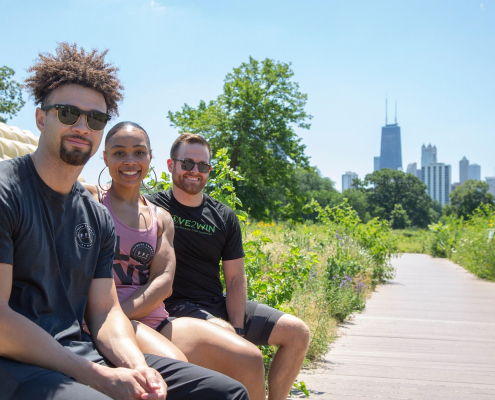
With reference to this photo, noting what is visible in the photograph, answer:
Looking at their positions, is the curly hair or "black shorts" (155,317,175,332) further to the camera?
"black shorts" (155,317,175,332)

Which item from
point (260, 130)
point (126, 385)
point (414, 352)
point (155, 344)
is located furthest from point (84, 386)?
point (260, 130)

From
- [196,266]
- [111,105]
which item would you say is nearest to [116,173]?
[111,105]

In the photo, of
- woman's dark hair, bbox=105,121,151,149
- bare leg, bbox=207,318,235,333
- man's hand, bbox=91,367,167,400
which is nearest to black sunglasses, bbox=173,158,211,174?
woman's dark hair, bbox=105,121,151,149

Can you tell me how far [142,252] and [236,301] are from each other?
791 millimetres

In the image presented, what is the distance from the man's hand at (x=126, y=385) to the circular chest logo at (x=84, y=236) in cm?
44

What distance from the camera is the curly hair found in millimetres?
1809

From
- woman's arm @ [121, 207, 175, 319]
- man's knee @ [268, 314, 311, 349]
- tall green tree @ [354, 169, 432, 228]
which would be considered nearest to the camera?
woman's arm @ [121, 207, 175, 319]

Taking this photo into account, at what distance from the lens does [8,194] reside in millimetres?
1550

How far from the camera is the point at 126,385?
1522mm

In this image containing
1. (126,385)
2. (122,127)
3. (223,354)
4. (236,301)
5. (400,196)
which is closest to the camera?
(126,385)

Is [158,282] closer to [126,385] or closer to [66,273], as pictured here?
[66,273]

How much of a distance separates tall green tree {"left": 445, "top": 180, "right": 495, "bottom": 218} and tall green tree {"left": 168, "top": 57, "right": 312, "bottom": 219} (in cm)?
5087

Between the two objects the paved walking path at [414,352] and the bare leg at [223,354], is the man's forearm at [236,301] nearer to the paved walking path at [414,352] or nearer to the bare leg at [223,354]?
the bare leg at [223,354]

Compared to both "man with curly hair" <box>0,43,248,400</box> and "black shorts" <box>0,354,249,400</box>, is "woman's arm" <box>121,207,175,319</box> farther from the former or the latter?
"black shorts" <box>0,354,249,400</box>
